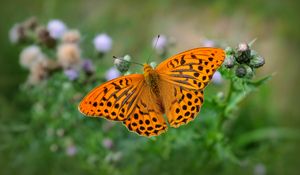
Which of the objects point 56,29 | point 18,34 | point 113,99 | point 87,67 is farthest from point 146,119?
point 18,34

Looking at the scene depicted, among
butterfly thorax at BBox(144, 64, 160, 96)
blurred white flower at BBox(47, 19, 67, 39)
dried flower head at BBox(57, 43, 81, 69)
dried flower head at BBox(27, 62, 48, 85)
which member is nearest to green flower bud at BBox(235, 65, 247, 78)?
butterfly thorax at BBox(144, 64, 160, 96)

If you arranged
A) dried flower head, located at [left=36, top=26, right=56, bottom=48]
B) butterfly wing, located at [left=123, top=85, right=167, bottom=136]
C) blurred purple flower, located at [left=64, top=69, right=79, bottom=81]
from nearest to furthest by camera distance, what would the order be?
butterfly wing, located at [left=123, top=85, right=167, bottom=136] < blurred purple flower, located at [left=64, top=69, right=79, bottom=81] < dried flower head, located at [left=36, top=26, right=56, bottom=48]

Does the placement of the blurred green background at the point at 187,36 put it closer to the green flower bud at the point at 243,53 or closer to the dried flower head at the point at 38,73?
the dried flower head at the point at 38,73

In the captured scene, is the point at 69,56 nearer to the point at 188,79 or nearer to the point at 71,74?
the point at 71,74

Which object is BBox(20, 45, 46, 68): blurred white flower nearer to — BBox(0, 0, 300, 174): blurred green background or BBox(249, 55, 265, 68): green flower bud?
BBox(0, 0, 300, 174): blurred green background

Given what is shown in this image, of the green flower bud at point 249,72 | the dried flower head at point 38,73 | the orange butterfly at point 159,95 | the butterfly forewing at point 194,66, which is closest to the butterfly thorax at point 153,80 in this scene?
the orange butterfly at point 159,95
